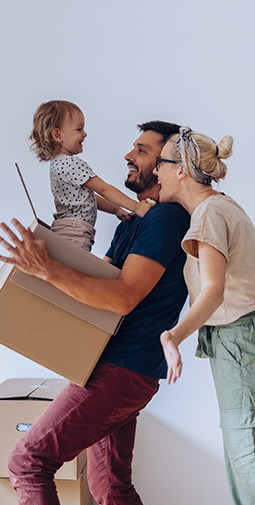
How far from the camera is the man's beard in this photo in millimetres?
1883

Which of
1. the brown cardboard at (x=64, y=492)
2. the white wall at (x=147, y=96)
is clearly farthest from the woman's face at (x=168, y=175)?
the brown cardboard at (x=64, y=492)

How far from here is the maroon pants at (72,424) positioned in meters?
1.47

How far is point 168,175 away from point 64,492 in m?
1.18

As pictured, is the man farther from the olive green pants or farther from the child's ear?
the child's ear

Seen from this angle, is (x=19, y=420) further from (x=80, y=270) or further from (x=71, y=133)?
(x=71, y=133)

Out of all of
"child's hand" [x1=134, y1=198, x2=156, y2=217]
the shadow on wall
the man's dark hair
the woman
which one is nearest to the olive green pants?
the woman

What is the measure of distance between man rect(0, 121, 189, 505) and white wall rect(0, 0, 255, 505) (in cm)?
74

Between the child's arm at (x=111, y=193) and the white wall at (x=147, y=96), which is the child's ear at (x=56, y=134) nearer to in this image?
the child's arm at (x=111, y=193)

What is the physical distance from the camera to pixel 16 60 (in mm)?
2650

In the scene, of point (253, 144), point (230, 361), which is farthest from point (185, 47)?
point (230, 361)

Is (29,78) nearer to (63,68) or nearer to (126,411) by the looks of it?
(63,68)

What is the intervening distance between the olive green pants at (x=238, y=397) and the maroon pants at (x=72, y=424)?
23 cm

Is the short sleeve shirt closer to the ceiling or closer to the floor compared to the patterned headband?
closer to the floor

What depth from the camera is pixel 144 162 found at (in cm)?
189
